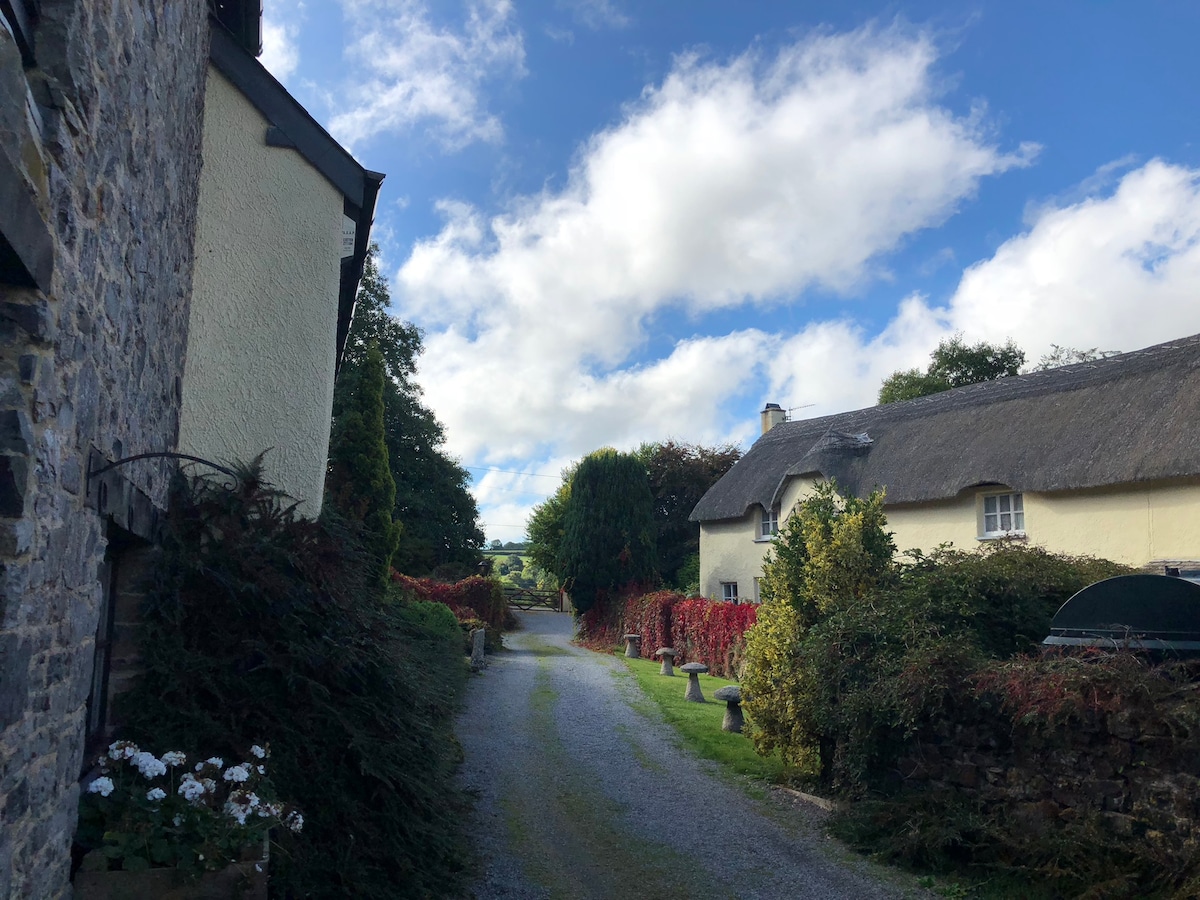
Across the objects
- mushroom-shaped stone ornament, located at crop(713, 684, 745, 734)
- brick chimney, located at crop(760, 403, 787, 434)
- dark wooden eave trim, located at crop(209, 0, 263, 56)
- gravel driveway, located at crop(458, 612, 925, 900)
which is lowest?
gravel driveway, located at crop(458, 612, 925, 900)

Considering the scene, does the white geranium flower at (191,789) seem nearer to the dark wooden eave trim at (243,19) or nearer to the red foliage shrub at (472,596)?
the dark wooden eave trim at (243,19)

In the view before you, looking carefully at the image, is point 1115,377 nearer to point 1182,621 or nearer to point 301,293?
point 1182,621

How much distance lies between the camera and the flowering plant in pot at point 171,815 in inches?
153

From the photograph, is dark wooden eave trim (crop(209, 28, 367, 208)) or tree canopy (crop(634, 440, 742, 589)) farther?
tree canopy (crop(634, 440, 742, 589))

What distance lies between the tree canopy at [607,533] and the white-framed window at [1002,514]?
12.4 m

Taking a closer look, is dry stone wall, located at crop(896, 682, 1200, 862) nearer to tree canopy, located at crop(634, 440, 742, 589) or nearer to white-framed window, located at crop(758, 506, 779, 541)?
white-framed window, located at crop(758, 506, 779, 541)

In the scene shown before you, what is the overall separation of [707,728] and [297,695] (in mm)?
8238

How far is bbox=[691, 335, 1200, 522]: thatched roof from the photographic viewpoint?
13.3 metres

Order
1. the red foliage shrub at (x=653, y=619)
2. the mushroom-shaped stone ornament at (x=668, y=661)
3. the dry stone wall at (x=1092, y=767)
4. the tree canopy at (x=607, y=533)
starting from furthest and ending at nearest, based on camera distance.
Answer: the tree canopy at (x=607, y=533), the red foliage shrub at (x=653, y=619), the mushroom-shaped stone ornament at (x=668, y=661), the dry stone wall at (x=1092, y=767)

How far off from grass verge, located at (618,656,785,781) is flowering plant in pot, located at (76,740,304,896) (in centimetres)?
651

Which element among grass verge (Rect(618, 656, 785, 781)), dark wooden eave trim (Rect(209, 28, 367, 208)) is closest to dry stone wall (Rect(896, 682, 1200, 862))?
grass verge (Rect(618, 656, 785, 781))

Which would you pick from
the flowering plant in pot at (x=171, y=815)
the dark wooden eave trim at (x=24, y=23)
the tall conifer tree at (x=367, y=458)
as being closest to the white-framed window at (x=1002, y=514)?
the tall conifer tree at (x=367, y=458)

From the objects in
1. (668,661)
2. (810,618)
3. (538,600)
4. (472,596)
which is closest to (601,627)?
(472,596)

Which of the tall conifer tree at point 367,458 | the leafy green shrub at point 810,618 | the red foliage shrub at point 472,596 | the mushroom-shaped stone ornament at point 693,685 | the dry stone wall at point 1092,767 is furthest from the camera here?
the red foliage shrub at point 472,596
